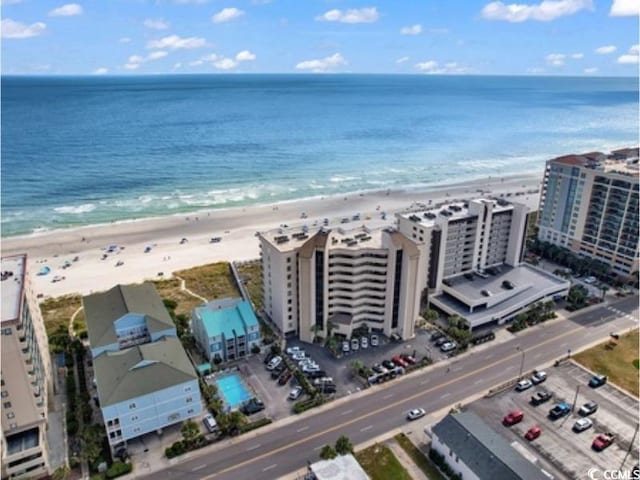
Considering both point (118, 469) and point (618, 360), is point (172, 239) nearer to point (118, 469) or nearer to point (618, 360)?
point (118, 469)

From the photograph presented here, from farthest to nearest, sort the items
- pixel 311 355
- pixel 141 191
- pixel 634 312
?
pixel 141 191 → pixel 634 312 → pixel 311 355

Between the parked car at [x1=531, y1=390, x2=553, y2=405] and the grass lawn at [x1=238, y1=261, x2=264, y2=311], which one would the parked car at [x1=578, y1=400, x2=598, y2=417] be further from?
the grass lawn at [x1=238, y1=261, x2=264, y2=311]

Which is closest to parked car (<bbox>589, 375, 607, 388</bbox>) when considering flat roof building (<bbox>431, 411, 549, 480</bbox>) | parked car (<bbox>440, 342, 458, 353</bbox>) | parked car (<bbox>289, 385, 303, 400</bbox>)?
parked car (<bbox>440, 342, 458, 353</bbox>)

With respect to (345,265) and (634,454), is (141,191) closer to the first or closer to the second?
(345,265)

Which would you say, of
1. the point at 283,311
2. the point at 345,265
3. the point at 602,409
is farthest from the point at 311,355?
→ the point at 602,409

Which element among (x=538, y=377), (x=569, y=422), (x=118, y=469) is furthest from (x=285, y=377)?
(x=569, y=422)

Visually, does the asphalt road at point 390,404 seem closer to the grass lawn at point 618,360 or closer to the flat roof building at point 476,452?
the grass lawn at point 618,360
